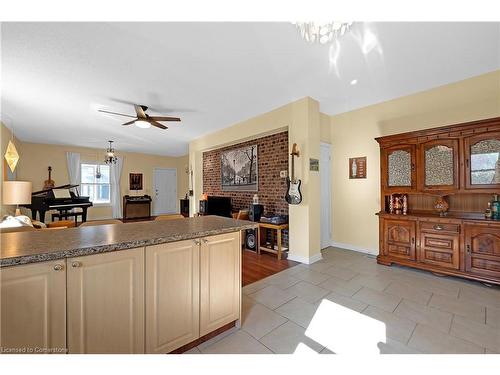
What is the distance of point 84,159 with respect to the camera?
296 inches

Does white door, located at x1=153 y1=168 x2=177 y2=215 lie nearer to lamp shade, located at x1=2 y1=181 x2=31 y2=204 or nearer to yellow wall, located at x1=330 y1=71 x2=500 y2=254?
lamp shade, located at x1=2 y1=181 x2=31 y2=204

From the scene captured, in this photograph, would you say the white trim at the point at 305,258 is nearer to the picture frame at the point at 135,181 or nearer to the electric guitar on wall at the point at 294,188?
the electric guitar on wall at the point at 294,188

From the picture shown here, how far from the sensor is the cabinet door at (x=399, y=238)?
298cm

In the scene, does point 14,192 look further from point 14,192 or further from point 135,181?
point 135,181

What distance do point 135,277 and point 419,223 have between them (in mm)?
3385

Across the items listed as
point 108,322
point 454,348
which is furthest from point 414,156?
point 108,322

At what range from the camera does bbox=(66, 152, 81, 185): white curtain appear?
721 centimetres

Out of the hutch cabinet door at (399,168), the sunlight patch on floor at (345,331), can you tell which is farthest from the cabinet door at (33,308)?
the hutch cabinet door at (399,168)

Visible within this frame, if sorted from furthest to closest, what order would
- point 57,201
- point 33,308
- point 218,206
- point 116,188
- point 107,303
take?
1. point 116,188
2. point 57,201
3. point 218,206
4. point 107,303
5. point 33,308

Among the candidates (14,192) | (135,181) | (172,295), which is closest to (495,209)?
(172,295)

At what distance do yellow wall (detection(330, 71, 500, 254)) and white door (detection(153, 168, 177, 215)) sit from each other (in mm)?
7177

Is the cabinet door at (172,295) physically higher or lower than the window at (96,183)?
lower

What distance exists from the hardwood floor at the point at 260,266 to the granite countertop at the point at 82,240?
57.5 inches

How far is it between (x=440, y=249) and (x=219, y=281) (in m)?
2.87
